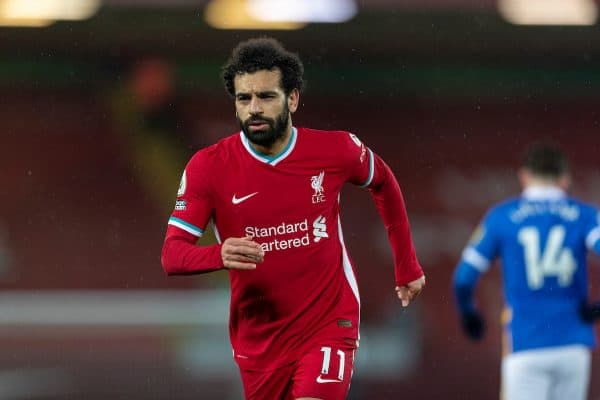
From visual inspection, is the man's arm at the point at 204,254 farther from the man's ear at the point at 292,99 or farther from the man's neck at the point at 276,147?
the man's ear at the point at 292,99

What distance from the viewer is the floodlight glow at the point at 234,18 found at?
1408 cm

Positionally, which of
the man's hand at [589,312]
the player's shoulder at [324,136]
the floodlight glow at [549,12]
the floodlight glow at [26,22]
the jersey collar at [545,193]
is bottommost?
the man's hand at [589,312]

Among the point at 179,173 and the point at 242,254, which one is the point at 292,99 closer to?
the point at 242,254

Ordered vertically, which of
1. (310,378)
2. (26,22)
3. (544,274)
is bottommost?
(310,378)

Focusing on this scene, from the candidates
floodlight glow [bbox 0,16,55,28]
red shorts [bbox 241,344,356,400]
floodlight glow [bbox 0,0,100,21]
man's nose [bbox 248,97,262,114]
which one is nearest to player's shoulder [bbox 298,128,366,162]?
man's nose [bbox 248,97,262,114]

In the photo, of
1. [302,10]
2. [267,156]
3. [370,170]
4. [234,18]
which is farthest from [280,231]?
[234,18]

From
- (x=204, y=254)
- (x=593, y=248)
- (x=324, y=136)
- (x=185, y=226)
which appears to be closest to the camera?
(x=204, y=254)

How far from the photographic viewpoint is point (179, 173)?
17266 mm

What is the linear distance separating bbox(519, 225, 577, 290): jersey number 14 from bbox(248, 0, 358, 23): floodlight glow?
7.61 m

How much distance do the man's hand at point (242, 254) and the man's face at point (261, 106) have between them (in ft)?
2.34

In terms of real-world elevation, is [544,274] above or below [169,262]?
above

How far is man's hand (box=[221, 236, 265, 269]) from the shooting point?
4723mm

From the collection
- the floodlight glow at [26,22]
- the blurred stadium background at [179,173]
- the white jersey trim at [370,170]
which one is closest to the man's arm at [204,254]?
the white jersey trim at [370,170]

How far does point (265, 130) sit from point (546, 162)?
1.94 meters
